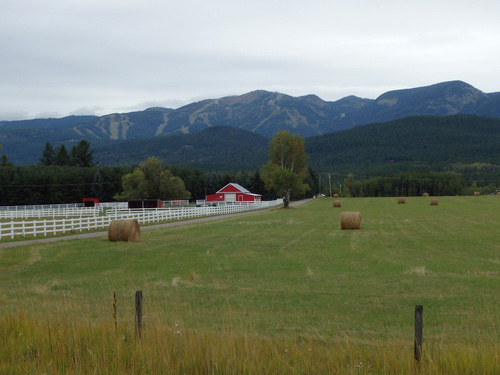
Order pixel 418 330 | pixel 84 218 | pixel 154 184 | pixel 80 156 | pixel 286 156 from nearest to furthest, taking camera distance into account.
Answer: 1. pixel 418 330
2. pixel 84 218
3. pixel 286 156
4. pixel 154 184
5. pixel 80 156

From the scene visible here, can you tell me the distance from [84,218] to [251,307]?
30031mm

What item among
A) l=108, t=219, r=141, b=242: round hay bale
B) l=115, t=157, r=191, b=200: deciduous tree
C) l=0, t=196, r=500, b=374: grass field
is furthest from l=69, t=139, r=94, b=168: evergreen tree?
l=0, t=196, r=500, b=374: grass field

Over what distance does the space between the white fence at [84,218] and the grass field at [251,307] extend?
750 cm

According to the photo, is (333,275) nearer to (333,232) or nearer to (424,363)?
(424,363)

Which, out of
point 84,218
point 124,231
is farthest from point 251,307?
point 84,218

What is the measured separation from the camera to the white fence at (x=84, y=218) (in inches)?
1328

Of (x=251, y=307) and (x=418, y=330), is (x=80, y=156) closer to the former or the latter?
(x=251, y=307)

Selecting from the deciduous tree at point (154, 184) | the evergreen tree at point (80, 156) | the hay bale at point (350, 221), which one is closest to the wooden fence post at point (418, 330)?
the hay bale at point (350, 221)

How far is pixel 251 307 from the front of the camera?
479 inches

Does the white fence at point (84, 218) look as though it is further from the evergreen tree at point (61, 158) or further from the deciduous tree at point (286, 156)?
the evergreen tree at point (61, 158)

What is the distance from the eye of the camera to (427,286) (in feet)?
48.4

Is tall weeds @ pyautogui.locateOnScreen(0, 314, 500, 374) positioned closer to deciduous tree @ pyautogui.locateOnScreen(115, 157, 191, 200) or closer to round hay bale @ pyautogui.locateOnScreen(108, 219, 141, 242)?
round hay bale @ pyautogui.locateOnScreen(108, 219, 141, 242)

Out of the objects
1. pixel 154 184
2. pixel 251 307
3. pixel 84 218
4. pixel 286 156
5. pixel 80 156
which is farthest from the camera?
pixel 80 156

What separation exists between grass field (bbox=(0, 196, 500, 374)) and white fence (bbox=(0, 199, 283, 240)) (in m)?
7.50
